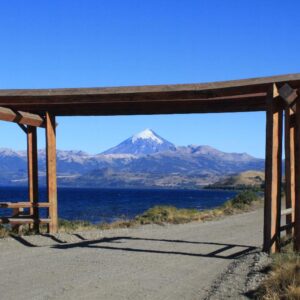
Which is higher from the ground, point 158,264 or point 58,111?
point 58,111

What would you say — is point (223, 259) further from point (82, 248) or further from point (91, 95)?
point (91, 95)

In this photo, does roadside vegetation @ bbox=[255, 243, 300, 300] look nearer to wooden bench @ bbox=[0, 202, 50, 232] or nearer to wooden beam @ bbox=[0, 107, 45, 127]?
wooden beam @ bbox=[0, 107, 45, 127]

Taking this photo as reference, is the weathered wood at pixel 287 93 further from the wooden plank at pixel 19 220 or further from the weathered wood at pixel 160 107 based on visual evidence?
the wooden plank at pixel 19 220

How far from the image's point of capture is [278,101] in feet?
41.2

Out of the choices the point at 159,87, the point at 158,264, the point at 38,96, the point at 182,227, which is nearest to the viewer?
the point at 158,264

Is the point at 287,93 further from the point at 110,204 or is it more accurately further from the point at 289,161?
the point at 110,204

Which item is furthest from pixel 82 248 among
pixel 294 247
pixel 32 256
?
pixel 294 247

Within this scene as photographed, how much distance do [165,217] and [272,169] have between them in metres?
12.8

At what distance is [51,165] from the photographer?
1773cm

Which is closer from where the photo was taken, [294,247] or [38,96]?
[294,247]

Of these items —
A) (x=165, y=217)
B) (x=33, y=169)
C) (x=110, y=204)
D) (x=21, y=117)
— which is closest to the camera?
(x=21, y=117)

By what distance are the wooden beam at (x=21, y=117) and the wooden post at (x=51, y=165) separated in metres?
0.29

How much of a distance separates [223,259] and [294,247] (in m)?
1.53

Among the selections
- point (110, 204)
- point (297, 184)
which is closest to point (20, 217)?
point (297, 184)
